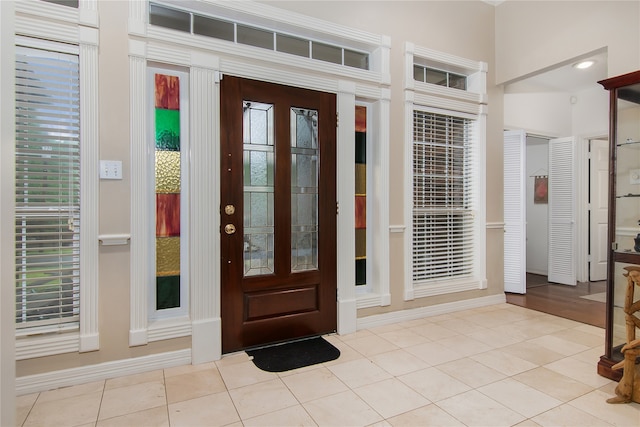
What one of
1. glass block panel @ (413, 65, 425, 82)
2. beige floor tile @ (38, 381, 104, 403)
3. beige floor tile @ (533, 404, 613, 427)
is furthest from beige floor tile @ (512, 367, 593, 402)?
glass block panel @ (413, 65, 425, 82)

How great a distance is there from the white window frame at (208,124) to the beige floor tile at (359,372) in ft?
1.97

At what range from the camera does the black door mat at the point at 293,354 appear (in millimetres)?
2502

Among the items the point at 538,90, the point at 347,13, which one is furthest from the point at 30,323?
the point at 538,90

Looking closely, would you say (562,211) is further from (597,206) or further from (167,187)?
(167,187)

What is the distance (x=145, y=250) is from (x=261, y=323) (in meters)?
1.04

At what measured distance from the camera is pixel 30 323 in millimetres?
2164

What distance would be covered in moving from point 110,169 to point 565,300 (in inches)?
198

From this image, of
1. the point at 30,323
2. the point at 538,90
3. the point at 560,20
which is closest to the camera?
the point at 30,323

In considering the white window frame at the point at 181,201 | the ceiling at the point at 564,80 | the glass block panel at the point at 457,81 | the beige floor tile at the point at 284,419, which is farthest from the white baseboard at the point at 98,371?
the ceiling at the point at 564,80

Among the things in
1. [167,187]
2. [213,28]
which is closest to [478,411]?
[167,187]

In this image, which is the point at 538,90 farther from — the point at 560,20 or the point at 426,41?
the point at 426,41

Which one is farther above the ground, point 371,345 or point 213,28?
point 213,28

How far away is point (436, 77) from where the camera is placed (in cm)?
380

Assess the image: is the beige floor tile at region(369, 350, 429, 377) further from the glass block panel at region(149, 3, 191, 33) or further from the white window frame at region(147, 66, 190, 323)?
the glass block panel at region(149, 3, 191, 33)
